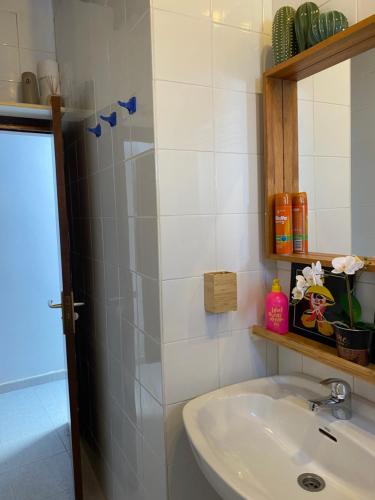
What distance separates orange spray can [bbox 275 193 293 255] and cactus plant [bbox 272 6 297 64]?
0.41 metres

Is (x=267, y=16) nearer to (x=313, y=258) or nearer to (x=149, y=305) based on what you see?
(x=313, y=258)

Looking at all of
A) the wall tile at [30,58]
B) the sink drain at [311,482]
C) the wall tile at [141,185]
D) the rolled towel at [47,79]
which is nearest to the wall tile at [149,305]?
the wall tile at [141,185]

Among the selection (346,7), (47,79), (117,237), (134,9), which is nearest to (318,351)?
(117,237)

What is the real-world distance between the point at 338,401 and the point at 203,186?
71 cm

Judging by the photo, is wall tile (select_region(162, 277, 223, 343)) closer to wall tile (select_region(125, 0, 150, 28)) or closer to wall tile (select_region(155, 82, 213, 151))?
wall tile (select_region(155, 82, 213, 151))

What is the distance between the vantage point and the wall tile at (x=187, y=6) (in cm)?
107

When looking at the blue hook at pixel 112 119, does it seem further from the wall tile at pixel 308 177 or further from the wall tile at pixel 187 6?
the wall tile at pixel 308 177

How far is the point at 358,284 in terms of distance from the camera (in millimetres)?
1062

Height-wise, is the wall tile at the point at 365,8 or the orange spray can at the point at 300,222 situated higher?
the wall tile at the point at 365,8

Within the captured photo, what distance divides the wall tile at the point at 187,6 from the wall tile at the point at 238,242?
0.59 m

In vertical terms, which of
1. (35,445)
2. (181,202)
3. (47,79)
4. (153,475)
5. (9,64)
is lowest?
(35,445)

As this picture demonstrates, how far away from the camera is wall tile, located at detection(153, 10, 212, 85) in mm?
1071

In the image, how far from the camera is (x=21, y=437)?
242 cm

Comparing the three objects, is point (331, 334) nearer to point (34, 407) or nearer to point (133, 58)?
point (133, 58)
